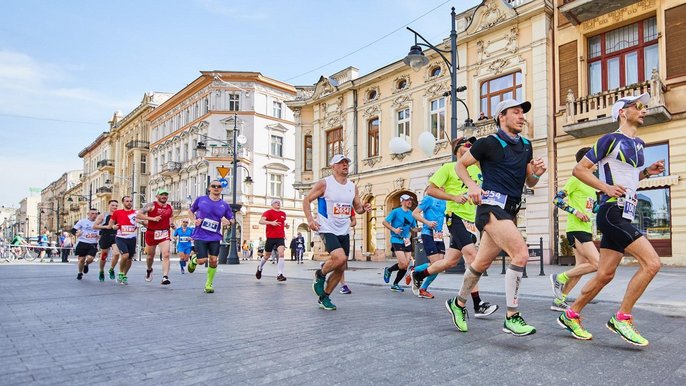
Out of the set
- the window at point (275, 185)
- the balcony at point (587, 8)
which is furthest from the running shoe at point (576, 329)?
the window at point (275, 185)

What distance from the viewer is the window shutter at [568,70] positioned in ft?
66.6

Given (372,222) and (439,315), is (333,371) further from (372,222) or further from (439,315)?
(372,222)

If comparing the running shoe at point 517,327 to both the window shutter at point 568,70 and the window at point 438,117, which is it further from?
the window at point 438,117

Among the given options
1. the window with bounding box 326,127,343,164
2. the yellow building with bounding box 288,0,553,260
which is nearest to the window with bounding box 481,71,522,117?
the yellow building with bounding box 288,0,553,260

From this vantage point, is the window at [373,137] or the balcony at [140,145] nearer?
the window at [373,137]

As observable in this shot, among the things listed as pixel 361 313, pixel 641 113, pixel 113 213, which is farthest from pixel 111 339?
pixel 113 213

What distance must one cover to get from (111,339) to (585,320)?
4.65 m

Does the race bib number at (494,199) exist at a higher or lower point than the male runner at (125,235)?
higher

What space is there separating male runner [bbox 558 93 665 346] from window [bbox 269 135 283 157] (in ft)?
149

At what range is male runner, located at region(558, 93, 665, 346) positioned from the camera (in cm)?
438

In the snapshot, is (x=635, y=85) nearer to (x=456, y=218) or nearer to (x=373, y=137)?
(x=456, y=218)

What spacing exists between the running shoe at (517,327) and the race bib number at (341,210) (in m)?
2.79

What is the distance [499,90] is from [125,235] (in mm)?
16904

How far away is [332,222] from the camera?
683cm
